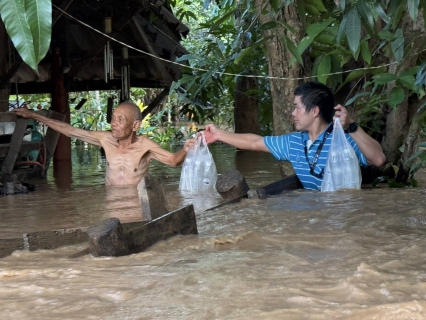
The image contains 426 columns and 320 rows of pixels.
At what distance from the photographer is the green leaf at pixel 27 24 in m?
1.38

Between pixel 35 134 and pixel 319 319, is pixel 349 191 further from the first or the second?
pixel 35 134

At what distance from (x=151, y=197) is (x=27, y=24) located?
2.36 metres

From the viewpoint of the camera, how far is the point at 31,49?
4.57 ft

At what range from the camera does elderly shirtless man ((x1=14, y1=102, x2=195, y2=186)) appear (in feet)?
20.5

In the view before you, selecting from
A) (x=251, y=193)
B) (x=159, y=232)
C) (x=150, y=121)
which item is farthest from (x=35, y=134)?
(x=150, y=121)

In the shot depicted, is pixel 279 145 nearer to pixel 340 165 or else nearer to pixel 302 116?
pixel 302 116

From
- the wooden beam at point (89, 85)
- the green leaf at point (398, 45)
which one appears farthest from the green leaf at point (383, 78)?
the wooden beam at point (89, 85)

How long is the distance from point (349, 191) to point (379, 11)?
254cm

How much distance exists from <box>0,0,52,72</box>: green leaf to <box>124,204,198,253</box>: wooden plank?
1.83m

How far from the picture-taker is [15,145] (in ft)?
21.4

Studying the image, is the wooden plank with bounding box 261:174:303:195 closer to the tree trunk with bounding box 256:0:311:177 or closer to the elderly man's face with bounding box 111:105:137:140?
the tree trunk with bounding box 256:0:311:177

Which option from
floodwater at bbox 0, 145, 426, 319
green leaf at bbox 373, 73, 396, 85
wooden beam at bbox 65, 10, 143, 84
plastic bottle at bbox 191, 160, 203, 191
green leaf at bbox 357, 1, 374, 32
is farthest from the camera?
wooden beam at bbox 65, 10, 143, 84

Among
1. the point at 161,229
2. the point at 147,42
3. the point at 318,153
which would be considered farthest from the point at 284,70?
the point at 147,42

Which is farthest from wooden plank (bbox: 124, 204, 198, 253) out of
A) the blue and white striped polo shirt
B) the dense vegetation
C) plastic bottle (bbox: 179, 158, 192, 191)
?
plastic bottle (bbox: 179, 158, 192, 191)
